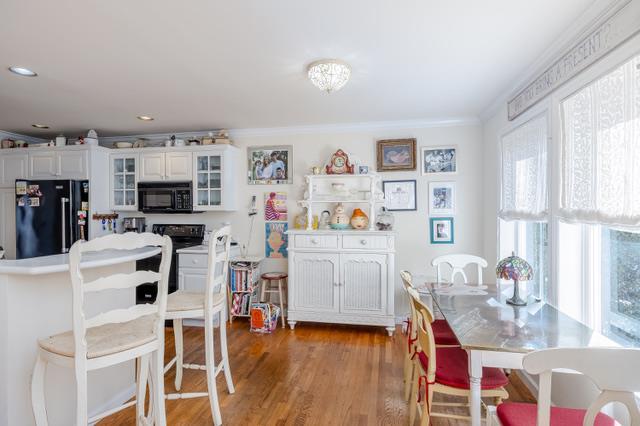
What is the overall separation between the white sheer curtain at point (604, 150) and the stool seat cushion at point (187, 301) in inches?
87.0

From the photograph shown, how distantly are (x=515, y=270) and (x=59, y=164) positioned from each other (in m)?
4.91

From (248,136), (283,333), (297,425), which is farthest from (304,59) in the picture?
(283,333)

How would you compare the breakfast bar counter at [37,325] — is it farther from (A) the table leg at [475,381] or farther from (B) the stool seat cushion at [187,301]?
(A) the table leg at [475,381]

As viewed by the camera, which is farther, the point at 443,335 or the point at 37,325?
the point at 443,335

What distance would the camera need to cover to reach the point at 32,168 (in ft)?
13.2

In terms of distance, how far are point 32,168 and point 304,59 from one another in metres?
3.92

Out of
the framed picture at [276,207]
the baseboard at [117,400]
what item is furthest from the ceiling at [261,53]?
the baseboard at [117,400]

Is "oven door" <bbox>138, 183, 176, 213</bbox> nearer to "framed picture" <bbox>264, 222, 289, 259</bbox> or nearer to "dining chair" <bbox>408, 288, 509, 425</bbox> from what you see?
"framed picture" <bbox>264, 222, 289, 259</bbox>

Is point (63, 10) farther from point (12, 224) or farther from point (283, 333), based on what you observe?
point (12, 224)

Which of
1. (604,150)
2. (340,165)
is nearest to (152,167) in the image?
(340,165)

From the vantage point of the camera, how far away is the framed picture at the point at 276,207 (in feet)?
13.5

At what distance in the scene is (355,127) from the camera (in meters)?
3.93

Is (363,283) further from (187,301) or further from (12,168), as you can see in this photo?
(12,168)

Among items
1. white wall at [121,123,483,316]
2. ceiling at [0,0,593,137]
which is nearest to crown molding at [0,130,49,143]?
ceiling at [0,0,593,137]
